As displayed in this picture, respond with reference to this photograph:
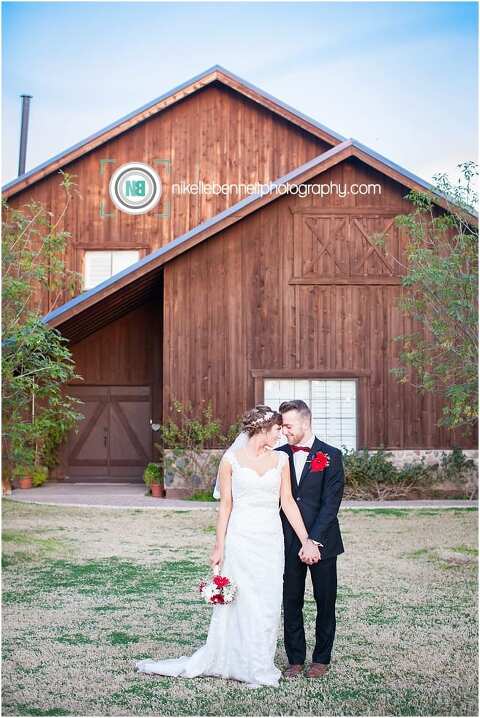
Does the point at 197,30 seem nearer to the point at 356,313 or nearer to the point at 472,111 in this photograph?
the point at 472,111

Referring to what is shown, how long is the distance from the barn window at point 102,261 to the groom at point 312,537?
16258 millimetres

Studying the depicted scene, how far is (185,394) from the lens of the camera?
716 inches

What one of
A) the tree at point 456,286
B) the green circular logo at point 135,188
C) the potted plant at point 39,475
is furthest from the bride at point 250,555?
the green circular logo at point 135,188

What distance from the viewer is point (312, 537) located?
258 inches

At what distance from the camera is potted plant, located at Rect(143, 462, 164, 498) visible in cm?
1838

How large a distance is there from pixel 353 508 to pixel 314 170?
620 cm

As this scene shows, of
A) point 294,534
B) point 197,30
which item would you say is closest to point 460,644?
point 294,534

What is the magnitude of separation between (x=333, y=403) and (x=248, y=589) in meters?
12.3

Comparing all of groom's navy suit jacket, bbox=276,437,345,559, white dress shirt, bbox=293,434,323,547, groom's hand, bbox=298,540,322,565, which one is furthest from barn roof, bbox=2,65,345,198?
groom's hand, bbox=298,540,322,565

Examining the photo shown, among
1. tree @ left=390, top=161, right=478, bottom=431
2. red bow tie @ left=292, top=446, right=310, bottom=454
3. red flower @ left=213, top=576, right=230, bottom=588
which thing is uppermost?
tree @ left=390, top=161, right=478, bottom=431

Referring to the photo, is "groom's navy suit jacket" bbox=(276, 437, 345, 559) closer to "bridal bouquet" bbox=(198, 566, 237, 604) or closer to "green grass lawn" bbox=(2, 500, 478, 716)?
"bridal bouquet" bbox=(198, 566, 237, 604)

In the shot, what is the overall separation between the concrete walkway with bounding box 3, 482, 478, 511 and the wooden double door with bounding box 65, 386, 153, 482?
1875mm

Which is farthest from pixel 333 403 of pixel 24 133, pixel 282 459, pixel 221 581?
pixel 24 133

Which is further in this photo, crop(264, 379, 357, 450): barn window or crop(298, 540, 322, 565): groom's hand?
crop(264, 379, 357, 450): barn window
